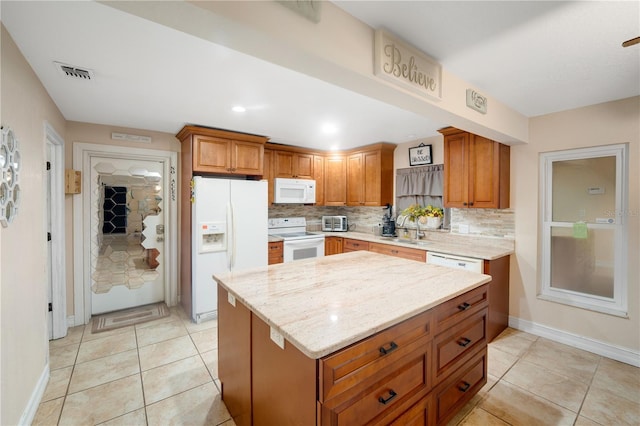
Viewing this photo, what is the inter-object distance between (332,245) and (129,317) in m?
2.88

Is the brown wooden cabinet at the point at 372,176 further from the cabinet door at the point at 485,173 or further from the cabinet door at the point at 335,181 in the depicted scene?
the cabinet door at the point at 485,173

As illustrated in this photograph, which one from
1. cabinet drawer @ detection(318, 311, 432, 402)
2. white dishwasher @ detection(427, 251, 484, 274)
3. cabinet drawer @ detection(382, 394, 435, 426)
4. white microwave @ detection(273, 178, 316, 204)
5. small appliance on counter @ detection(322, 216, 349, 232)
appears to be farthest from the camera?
small appliance on counter @ detection(322, 216, 349, 232)

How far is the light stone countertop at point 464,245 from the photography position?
3.00 meters

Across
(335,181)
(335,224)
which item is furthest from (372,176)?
(335,224)

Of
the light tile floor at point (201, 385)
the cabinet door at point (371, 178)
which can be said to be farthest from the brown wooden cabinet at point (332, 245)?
the light tile floor at point (201, 385)

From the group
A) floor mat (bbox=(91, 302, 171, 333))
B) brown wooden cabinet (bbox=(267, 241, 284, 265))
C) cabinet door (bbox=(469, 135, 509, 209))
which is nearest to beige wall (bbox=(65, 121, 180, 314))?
floor mat (bbox=(91, 302, 171, 333))

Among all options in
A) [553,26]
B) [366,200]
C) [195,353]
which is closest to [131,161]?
[195,353]

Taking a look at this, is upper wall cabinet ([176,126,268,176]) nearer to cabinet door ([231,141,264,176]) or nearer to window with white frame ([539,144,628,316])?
cabinet door ([231,141,264,176])

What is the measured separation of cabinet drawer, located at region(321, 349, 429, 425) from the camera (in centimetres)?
108

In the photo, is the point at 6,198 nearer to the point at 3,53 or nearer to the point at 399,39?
the point at 3,53

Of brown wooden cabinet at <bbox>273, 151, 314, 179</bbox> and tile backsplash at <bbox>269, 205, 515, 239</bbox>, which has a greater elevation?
brown wooden cabinet at <bbox>273, 151, 314, 179</bbox>

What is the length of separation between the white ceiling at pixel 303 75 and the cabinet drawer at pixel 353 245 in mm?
1867

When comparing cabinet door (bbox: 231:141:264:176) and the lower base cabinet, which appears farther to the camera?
cabinet door (bbox: 231:141:264:176)

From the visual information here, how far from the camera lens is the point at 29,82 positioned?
1862 millimetres
